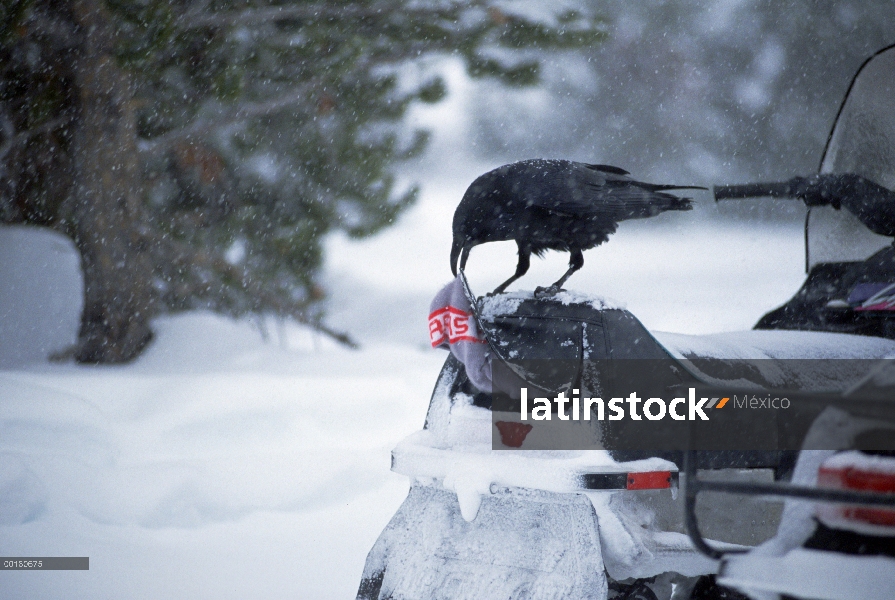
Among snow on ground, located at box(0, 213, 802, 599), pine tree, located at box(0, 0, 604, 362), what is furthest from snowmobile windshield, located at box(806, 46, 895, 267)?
pine tree, located at box(0, 0, 604, 362)

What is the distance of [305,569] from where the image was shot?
319 centimetres

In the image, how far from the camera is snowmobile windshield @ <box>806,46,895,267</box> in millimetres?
2619

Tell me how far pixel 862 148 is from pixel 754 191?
562mm

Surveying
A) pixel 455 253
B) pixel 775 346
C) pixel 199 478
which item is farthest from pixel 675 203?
pixel 199 478

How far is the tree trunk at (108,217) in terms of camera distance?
725 centimetres

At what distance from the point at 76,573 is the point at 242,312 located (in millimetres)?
6086

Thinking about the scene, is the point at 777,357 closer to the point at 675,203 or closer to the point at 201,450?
the point at 675,203

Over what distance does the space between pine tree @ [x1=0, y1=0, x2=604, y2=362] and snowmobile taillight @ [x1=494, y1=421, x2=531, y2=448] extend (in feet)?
19.1

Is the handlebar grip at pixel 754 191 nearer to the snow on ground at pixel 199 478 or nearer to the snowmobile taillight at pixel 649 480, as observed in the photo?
the snowmobile taillight at pixel 649 480

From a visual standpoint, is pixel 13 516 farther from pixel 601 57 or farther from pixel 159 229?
pixel 601 57

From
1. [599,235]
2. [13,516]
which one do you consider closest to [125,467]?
[13,516]

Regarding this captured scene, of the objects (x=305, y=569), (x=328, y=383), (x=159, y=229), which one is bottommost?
(x=305, y=569)

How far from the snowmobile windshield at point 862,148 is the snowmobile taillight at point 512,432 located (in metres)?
1.78

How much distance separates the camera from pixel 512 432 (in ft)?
5.76
